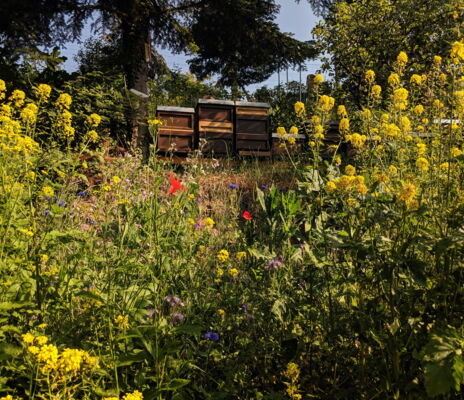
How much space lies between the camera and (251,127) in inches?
384

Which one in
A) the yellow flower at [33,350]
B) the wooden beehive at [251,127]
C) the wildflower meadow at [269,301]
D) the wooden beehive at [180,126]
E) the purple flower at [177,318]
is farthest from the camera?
the wooden beehive at [251,127]

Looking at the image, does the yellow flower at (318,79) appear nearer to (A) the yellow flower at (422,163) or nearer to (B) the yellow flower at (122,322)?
(A) the yellow flower at (422,163)

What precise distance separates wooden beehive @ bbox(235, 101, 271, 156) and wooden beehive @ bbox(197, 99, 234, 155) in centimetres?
16

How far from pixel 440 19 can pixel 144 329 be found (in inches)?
436

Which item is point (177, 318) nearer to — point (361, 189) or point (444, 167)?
point (361, 189)

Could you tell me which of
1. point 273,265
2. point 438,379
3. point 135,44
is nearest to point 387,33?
point 135,44

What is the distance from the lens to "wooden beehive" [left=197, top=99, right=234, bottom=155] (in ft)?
31.2

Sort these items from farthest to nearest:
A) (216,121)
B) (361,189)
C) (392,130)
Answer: (216,121), (392,130), (361,189)

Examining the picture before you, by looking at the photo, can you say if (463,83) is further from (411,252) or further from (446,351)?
(446,351)

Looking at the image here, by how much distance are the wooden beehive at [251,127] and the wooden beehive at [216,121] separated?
159 millimetres

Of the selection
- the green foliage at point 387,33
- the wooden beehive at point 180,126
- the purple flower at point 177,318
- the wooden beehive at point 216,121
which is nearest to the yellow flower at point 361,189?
the purple flower at point 177,318

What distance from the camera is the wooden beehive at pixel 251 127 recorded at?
9688mm

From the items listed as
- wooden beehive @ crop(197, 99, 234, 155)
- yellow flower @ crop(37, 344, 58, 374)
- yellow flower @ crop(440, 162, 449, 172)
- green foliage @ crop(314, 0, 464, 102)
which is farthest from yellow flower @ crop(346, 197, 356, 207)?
green foliage @ crop(314, 0, 464, 102)

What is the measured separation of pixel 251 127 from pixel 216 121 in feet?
2.67
